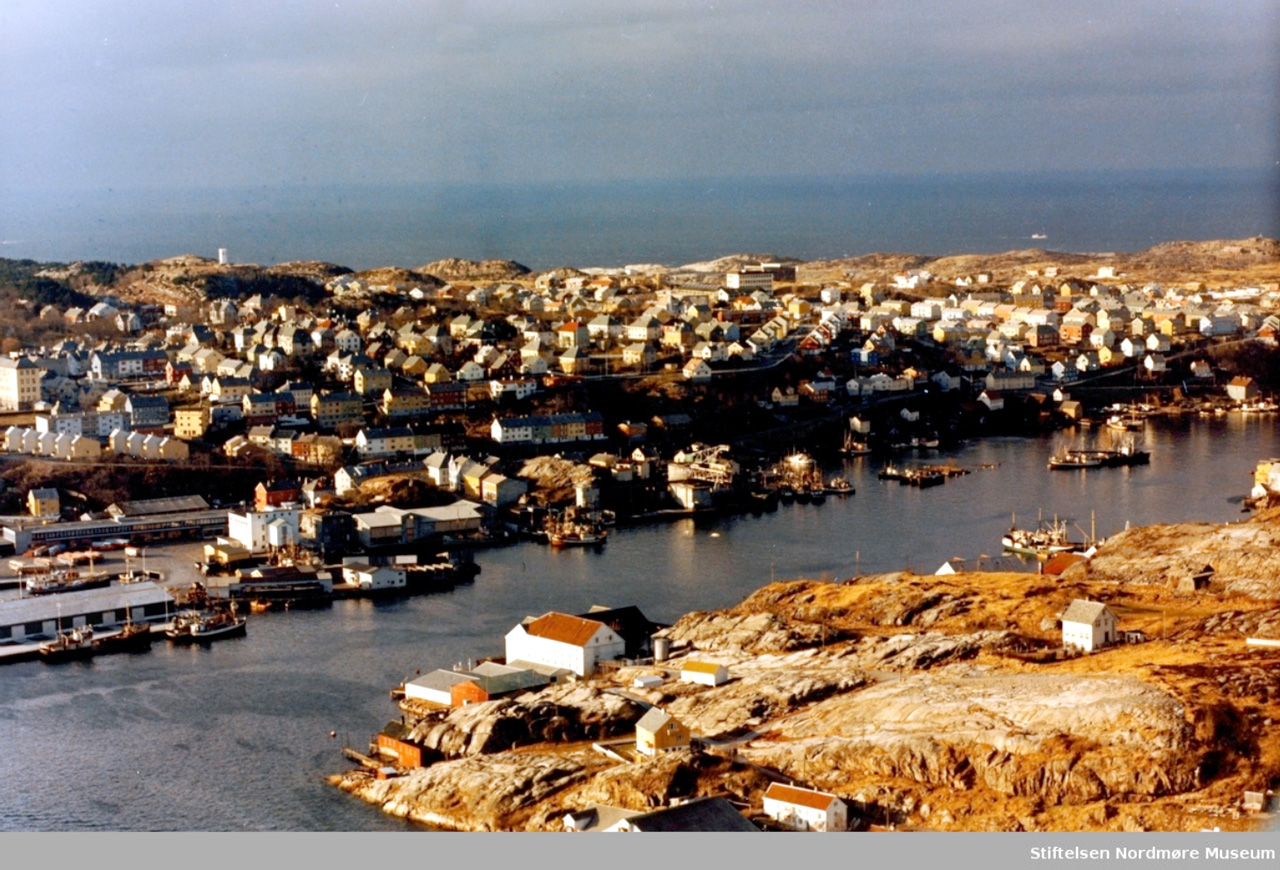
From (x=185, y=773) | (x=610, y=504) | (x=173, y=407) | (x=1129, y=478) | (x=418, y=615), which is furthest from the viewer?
(x=173, y=407)

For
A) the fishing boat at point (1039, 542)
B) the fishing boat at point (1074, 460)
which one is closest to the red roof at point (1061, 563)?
the fishing boat at point (1039, 542)

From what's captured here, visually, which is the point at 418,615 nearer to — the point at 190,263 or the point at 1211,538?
the point at 1211,538

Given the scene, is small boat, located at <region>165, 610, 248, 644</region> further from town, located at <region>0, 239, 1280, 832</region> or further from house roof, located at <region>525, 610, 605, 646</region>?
house roof, located at <region>525, 610, 605, 646</region>

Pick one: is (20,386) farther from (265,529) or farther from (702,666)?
(702,666)

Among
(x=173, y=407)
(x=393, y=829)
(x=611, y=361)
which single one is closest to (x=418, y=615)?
(x=393, y=829)

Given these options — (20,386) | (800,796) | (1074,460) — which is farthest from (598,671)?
(20,386)

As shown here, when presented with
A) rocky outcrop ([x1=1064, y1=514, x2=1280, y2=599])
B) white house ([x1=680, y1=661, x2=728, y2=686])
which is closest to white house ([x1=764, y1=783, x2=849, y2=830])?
white house ([x1=680, y1=661, x2=728, y2=686])

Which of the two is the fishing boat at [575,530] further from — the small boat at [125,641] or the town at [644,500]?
the small boat at [125,641]
